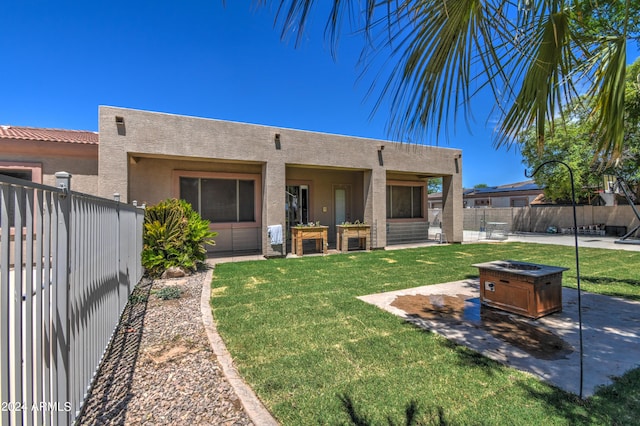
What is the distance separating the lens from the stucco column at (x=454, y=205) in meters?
14.4

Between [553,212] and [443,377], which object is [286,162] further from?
[553,212]

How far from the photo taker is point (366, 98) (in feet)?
7.10

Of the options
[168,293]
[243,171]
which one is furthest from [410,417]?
[243,171]

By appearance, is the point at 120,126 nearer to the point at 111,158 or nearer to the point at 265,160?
the point at 111,158

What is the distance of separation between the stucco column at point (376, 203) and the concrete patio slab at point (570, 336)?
6541 mm

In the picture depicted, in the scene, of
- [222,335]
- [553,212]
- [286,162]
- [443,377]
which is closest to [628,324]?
[443,377]

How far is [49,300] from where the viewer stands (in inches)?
76.2

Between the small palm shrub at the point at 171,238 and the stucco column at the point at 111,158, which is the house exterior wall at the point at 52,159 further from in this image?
the small palm shrub at the point at 171,238

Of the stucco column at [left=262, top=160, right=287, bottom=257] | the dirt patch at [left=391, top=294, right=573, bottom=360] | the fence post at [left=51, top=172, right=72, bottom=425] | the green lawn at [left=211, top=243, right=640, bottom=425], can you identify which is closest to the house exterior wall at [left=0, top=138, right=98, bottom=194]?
the stucco column at [left=262, top=160, right=287, bottom=257]

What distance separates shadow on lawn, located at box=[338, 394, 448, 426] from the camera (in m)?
2.34

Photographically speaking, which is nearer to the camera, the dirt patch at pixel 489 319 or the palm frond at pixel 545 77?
the palm frond at pixel 545 77

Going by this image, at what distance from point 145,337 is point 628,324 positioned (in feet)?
22.9

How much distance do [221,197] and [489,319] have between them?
9.81 meters

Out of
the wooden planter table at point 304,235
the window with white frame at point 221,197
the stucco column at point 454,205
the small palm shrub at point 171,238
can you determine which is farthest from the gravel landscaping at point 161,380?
the stucco column at point 454,205
